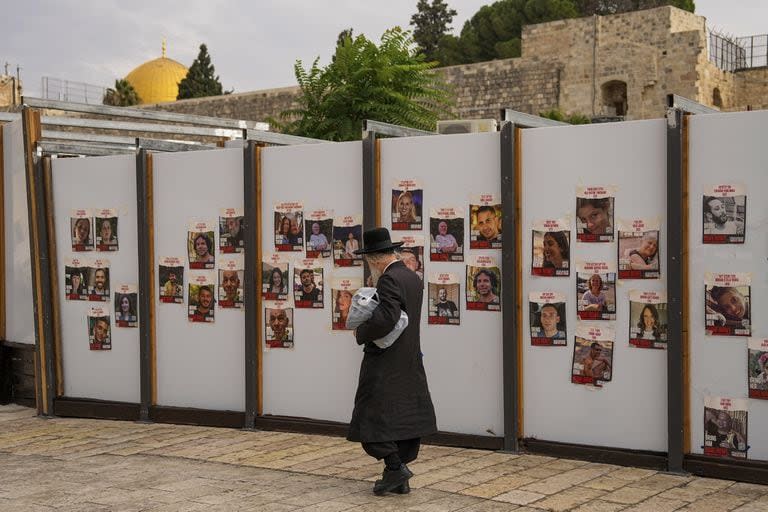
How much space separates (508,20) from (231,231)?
168 ft

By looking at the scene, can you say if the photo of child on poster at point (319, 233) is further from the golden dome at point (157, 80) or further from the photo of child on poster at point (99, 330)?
the golden dome at point (157, 80)

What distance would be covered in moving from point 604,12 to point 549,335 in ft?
182

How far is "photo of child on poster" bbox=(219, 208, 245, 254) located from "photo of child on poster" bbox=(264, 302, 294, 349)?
1.92 ft

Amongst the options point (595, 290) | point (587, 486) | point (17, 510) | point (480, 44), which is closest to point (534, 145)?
point (595, 290)

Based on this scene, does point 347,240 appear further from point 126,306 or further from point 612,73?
point 612,73

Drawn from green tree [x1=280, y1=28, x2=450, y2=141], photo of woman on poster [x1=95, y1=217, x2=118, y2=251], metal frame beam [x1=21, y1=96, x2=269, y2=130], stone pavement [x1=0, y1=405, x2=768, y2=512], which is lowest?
stone pavement [x1=0, y1=405, x2=768, y2=512]

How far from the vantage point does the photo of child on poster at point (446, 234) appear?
294 inches

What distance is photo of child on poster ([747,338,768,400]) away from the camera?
624 cm

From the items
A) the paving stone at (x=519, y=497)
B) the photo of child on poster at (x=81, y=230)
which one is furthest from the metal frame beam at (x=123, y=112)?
the paving stone at (x=519, y=497)

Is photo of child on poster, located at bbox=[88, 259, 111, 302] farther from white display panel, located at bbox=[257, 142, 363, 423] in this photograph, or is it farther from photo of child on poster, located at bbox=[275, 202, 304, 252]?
photo of child on poster, located at bbox=[275, 202, 304, 252]

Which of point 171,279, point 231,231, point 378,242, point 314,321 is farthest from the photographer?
point 171,279

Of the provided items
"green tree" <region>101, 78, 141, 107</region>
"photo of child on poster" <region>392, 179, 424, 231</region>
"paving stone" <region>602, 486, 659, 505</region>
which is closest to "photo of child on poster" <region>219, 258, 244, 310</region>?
"photo of child on poster" <region>392, 179, 424, 231</region>

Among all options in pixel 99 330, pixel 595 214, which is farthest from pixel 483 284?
pixel 99 330

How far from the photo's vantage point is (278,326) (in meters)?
8.27
